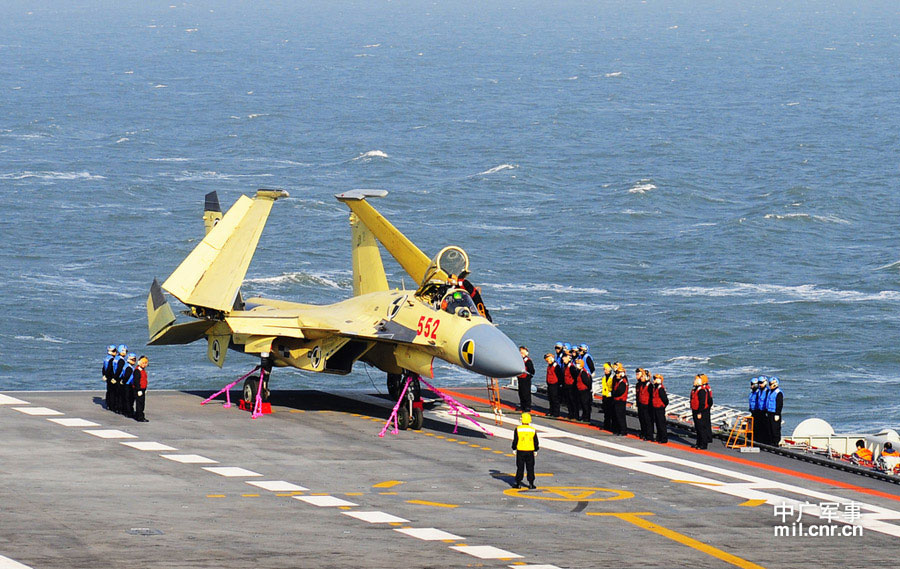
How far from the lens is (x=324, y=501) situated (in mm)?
27938

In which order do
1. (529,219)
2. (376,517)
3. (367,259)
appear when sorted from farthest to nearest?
(529,219) < (367,259) < (376,517)

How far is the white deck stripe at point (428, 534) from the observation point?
985 inches

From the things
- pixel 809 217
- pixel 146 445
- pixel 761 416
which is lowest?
pixel 146 445

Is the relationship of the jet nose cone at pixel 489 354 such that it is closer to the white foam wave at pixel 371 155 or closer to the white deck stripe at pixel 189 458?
the white deck stripe at pixel 189 458

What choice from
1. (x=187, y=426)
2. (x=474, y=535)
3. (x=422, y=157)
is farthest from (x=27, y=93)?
(x=474, y=535)

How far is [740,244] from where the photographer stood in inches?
3639

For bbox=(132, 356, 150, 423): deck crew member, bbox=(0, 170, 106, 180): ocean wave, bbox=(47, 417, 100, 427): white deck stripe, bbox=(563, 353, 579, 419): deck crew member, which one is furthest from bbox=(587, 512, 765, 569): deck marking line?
bbox=(0, 170, 106, 180): ocean wave

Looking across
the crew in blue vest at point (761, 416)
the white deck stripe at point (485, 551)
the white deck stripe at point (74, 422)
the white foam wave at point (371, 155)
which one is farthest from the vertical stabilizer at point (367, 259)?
the white foam wave at point (371, 155)

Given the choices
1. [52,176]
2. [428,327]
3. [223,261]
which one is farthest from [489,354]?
[52,176]

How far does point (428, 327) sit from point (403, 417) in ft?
9.26

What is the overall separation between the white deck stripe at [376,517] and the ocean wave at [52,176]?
93.2 m

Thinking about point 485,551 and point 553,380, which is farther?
point 553,380

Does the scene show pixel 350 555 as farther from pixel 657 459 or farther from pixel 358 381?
pixel 358 381

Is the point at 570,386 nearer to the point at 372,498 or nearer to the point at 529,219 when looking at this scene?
the point at 372,498
